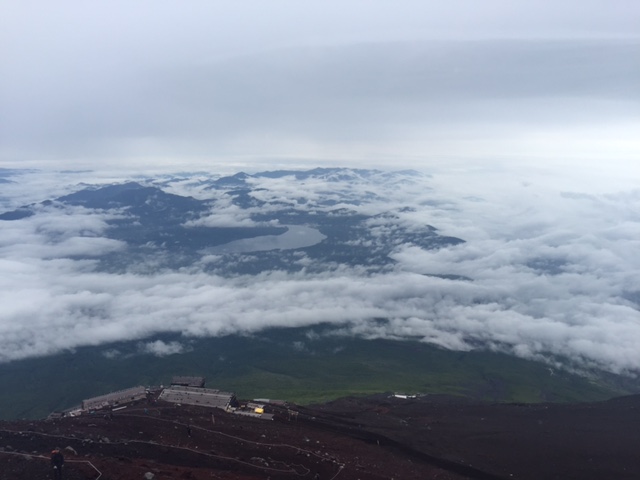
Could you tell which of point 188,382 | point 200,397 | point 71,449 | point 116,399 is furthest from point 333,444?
point 188,382

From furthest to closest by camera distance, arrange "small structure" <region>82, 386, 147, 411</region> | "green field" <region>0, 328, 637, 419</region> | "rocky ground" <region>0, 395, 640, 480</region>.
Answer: "green field" <region>0, 328, 637, 419</region> → "small structure" <region>82, 386, 147, 411</region> → "rocky ground" <region>0, 395, 640, 480</region>

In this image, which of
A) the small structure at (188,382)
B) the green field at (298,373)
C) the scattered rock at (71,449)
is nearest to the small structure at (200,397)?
the small structure at (188,382)

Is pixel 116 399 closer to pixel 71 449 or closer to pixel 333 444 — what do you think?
pixel 71 449

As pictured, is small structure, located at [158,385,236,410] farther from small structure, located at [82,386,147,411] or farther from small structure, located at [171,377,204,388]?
small structure, located at [171,377,204,388]

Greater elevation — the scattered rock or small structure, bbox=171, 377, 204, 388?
the scattered rock

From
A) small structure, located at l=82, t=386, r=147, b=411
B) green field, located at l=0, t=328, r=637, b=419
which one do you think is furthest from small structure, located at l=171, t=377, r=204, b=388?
green field, located at l=0, t=328, r=637, b=419

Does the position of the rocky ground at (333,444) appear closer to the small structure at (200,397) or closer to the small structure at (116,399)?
the small structure at (200,397)
